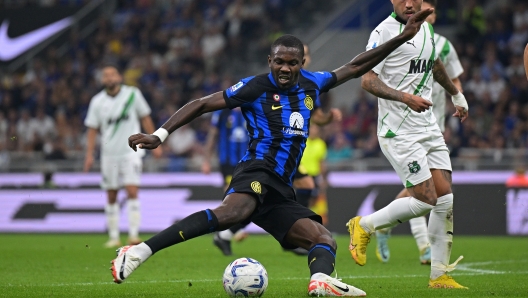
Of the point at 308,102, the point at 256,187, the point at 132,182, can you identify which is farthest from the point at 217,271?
the point at 132,182

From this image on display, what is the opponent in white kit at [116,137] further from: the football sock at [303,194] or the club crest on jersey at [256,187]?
the club crest on jersey at [256,187]

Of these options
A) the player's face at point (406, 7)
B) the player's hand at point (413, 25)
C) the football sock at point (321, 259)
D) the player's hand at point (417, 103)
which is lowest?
the football sock at point (321, 259)

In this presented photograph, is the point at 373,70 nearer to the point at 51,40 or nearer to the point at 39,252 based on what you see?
the point at 39,252

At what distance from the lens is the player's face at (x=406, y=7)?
6.83 meters

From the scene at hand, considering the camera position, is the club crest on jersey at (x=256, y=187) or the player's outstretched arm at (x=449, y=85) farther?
the player's outstretched arm at (x=449, y=85)

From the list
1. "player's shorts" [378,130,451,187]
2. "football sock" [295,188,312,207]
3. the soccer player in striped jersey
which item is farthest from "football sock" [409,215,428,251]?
"player's shorts" [378,130,451,187]

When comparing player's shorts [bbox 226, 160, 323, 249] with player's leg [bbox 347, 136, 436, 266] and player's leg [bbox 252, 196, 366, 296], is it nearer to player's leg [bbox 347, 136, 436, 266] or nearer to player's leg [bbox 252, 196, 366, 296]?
player's leg [bbox 252, 196, 366, 296]

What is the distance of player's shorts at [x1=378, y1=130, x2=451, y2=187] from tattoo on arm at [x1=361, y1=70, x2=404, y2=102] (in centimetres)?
46

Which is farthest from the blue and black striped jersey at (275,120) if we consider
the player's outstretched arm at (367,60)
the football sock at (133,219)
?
the football sock at (133,219)

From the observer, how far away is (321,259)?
18.7 feet

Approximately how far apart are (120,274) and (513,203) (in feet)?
32.4

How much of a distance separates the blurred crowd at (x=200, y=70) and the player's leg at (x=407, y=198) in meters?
9.18

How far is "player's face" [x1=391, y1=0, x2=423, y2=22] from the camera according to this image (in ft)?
22.4

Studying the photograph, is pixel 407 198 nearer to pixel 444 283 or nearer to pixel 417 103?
pixel 444 283
